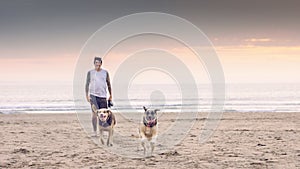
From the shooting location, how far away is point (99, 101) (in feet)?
37.4

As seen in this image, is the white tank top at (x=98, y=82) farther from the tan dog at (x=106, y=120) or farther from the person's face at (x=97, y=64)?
the tan dog at (x=106, y=120)

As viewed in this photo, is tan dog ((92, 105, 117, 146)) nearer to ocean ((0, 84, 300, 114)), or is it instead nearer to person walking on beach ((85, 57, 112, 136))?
person walking on beach ((85, 57, 112, 136))

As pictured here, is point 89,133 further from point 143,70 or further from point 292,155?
point 292,155

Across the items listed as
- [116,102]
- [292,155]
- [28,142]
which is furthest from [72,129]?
[116,102]

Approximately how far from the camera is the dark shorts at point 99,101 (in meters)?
11.4

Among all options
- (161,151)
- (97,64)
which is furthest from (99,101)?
(161,151)

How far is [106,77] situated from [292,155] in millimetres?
5307

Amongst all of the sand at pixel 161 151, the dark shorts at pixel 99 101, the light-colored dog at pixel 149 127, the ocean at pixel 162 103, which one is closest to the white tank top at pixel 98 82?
the dark shorts at pixel 99 101

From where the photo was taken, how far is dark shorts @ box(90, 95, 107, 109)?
11.4 metres

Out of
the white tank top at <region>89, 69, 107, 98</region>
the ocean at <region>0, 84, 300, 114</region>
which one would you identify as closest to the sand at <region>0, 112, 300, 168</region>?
the white tank top at <region>89, 69, 107, 98</region>

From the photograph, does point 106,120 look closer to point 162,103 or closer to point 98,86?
point 98,86

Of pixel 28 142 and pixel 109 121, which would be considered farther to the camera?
pixel 28 142

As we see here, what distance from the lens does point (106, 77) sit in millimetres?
11375

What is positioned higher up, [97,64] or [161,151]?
[97,64]
